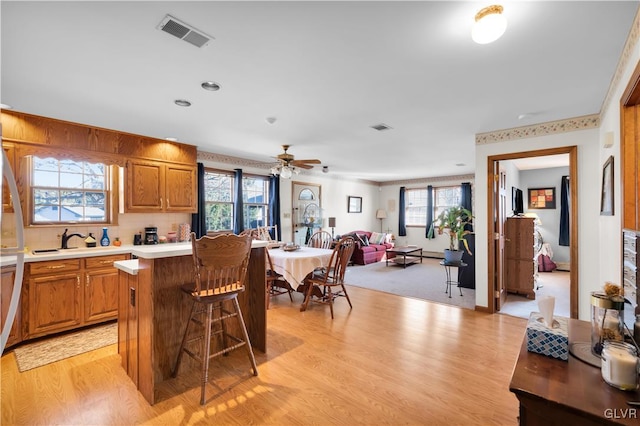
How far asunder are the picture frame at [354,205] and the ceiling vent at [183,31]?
739cm

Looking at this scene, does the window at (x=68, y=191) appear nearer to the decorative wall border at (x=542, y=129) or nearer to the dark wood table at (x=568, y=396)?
the dark wood table at (x=568, y=396)

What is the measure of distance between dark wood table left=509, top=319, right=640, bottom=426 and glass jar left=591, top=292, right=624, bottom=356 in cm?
14

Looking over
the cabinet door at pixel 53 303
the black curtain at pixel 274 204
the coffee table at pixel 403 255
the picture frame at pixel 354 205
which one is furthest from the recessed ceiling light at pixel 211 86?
the picture frame at pixel 354 205

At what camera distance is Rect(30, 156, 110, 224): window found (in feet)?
11.8

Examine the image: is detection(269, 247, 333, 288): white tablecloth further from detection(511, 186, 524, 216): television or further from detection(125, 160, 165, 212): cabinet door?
detection(511, 186, 524, 216): television

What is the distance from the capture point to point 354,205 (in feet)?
30.7

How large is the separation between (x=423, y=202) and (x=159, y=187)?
7.74 m

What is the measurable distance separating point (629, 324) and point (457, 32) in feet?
5.79

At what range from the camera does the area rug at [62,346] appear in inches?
107

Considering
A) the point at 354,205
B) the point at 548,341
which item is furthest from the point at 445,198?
the point at 548,341

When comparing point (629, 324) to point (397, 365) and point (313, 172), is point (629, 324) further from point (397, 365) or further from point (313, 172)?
point (313, 172)

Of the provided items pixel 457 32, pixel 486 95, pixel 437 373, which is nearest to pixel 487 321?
pixel 437 373

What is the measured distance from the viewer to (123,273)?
8.45 ft

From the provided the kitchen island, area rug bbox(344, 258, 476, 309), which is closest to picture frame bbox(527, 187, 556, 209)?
area rug bbox(344, 258, 476, 309)
